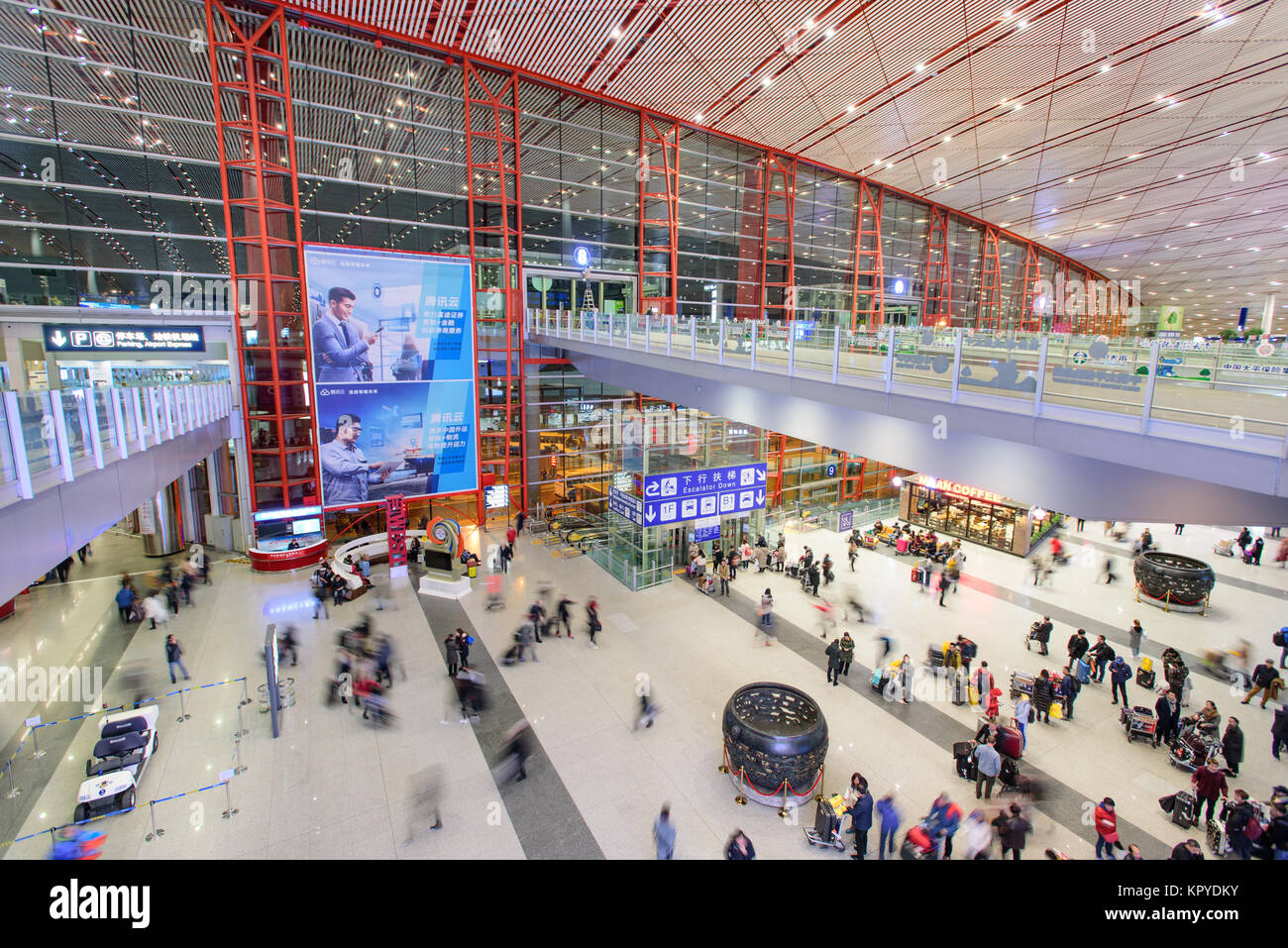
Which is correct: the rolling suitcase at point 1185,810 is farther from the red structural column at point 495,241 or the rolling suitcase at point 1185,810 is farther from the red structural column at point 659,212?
the red structural column at point 659,212

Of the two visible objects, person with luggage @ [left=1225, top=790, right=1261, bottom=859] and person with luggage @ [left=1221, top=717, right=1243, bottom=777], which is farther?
person with luggage @ [left=1221, top=717, right=1243, bottom=777]

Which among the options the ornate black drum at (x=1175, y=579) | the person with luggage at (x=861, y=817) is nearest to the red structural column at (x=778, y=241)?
the ornate black drum at (x=1175, y=579)

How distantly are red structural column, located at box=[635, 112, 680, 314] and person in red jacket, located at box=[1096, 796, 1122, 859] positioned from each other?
21.0 meters

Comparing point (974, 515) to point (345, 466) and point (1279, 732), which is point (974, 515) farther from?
point (345, 466)

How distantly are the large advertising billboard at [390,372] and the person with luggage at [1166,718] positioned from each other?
19.4m

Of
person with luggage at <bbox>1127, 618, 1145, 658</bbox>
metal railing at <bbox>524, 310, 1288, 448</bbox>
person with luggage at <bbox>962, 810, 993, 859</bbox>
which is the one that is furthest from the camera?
person with luggage at <bbox>1127, 618, 1145, 658</bbox>

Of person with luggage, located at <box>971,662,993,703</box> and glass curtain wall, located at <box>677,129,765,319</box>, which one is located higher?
glass curtain wall, located at <box>677,129,765,319</box>

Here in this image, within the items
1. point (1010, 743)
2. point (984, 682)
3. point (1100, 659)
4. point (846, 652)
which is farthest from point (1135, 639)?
point (846, 652)

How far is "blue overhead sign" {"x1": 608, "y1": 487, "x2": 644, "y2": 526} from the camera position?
16.0m

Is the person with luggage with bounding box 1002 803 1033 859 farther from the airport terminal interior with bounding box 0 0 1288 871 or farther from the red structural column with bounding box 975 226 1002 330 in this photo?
the red structural column with bounding box 975 226 1002 330

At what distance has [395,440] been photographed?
1939 cm

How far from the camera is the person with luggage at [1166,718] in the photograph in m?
9.95

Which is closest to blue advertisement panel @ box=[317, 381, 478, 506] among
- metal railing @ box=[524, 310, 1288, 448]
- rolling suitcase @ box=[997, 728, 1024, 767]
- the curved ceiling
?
the curved ceiling

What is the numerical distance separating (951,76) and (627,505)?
17.1 meters
